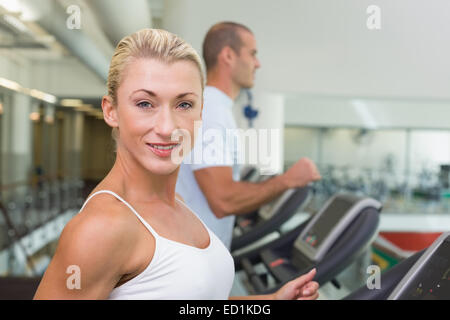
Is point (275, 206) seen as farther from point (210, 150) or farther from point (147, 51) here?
point (147, 51)

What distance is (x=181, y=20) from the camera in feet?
2.82

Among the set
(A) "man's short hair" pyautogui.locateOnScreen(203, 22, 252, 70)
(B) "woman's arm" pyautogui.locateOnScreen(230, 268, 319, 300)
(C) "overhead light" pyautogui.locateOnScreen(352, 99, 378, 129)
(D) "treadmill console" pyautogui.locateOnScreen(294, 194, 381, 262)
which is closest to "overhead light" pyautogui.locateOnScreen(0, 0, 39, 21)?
(A) "man's short hair" pyautogui.locateOnScreen(203, 22, 252, 70)

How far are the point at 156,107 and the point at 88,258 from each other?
0.66ft

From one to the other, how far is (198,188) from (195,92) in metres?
0.45

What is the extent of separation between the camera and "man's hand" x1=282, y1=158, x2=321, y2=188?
1073mm

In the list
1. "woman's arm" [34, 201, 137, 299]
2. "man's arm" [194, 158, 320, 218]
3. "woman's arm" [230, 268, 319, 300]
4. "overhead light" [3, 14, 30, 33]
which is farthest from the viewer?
"overhead light" [3, 14, 30, 33]

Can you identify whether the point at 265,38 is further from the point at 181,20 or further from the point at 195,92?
the point at 195,92

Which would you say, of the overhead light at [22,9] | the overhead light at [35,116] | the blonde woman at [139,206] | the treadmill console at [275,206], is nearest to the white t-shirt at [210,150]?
the blonde woman at [139,206]

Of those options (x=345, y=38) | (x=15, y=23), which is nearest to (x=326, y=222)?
(x=345, y=38)

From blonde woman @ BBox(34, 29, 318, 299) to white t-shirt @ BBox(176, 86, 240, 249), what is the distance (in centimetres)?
25

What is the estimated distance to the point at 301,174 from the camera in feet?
3.55

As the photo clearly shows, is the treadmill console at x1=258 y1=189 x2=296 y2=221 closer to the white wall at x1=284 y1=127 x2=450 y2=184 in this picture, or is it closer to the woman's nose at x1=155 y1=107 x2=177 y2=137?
the woman's nose at x1=155 y1=107 x2=177 y2=137

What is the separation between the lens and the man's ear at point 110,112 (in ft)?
2.02
